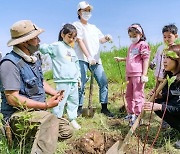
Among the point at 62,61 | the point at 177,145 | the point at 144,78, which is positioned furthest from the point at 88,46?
the point at 177,145

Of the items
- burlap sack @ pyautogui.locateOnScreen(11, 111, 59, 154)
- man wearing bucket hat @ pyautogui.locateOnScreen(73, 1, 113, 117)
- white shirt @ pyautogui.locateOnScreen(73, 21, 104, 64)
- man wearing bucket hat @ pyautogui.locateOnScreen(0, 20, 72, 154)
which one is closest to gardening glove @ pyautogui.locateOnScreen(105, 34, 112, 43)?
man wearing bucket hat @ pyautogui.locateOnScreen(73, 1, 113, 117)

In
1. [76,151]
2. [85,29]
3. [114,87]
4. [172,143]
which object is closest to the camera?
[76,151]

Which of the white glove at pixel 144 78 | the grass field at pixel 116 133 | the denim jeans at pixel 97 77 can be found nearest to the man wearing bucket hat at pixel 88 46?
the denim jeans at pixel 97 77

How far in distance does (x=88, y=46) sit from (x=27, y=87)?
5.37 ft

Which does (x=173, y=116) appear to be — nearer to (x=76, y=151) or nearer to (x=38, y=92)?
(x=76, y=151)

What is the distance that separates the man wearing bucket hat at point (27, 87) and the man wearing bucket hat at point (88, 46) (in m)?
1.27

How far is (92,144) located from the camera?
3385mm

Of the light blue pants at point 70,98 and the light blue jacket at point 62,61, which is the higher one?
the light blue jacket at point 62,61

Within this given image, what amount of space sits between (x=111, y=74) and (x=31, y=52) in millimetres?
4197

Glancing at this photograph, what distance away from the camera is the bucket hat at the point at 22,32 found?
3.15 metres

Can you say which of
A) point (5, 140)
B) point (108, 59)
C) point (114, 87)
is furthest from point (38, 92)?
point (108, 59)

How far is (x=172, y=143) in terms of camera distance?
3621 mm

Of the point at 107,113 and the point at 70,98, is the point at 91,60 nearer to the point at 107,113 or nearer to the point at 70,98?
the point at 70,98

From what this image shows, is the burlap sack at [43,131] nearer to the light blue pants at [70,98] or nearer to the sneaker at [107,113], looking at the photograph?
the light blue pants at [70,98]
